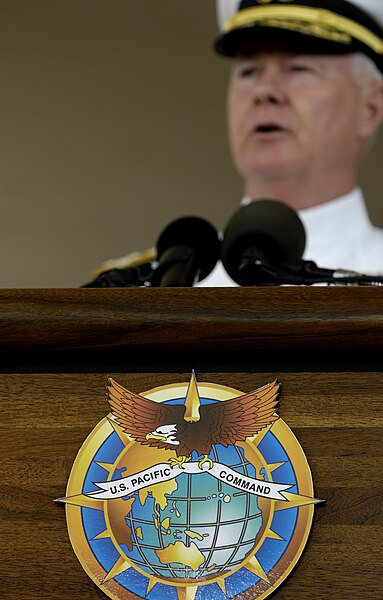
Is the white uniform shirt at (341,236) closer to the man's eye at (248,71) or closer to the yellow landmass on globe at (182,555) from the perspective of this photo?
the man's eye at (248,71)

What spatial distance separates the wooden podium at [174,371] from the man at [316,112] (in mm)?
1466

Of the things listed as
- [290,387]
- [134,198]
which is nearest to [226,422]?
[290,387]

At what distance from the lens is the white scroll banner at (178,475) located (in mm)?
536

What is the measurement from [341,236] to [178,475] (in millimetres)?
1561

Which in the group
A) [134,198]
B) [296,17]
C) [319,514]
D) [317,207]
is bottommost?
[319,514]

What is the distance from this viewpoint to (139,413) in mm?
555

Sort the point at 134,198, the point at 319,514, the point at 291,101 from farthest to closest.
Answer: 1. the point at 134,198
2. the point at 291,101
3. the point at 319,514

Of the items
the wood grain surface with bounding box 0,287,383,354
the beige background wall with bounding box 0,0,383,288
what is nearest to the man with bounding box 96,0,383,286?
the beige background wall with bounding box 0,0,383,288

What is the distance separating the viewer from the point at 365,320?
0.56 meters

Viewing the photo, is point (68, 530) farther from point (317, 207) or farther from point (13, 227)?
point (13, 227)

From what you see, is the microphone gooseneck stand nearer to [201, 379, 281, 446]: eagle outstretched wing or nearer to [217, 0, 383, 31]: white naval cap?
[201, 379, 281, 446]: eagle outstretched wing

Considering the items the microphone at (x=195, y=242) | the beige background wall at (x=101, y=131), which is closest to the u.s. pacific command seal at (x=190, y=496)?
the microphone at (x=195, y=242)

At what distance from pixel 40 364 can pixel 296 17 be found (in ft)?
5.27

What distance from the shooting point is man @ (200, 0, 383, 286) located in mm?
2062
